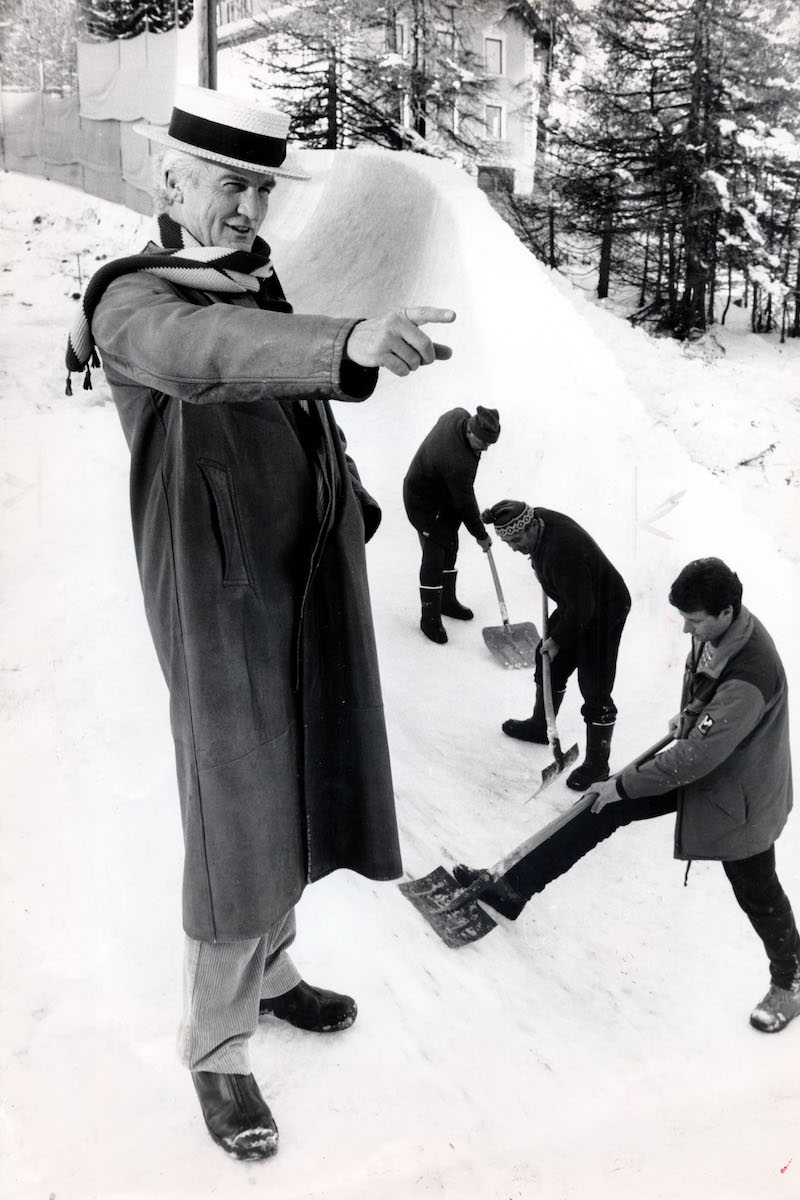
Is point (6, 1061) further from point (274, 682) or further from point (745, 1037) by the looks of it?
point (745, 1037)

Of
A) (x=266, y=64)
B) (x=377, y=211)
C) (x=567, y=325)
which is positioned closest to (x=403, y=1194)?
(x=567, y=325)

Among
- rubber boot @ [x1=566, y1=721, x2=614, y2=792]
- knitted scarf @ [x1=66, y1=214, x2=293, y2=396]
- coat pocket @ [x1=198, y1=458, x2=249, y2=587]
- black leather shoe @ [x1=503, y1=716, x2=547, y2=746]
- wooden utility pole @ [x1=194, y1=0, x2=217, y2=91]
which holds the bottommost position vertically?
rubber boot @ [x1=566, y1=721, x2=614, y2=792]

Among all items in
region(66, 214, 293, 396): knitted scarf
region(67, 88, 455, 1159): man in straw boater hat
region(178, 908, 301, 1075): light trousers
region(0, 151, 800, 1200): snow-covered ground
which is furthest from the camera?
region(0, 151, 800, 1200): snow-covered ground

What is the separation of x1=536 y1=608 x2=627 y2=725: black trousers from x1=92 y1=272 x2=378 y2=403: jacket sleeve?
3.54ft

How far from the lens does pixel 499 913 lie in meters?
1.94

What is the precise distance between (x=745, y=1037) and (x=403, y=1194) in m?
0.71

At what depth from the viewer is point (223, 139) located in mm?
1326

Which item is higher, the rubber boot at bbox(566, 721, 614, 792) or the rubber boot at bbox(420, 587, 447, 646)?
the rubber boot at bbox(420, 587, 447, 646)

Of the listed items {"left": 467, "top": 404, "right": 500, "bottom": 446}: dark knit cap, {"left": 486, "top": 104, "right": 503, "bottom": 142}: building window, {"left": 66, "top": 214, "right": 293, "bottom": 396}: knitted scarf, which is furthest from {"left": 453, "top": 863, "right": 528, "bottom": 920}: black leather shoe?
{"left": 486, "top": 104, "right": 503, "bottom": 142}: building window

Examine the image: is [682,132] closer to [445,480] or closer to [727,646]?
[445,480]

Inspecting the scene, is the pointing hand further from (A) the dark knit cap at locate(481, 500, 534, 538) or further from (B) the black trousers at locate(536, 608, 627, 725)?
(B) the black trousers at locate(536, 608, 627, 725)

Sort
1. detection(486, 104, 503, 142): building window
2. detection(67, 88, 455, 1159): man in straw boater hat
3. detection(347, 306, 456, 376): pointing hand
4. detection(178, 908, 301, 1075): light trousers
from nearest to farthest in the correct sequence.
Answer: detection(347, 306, 456, 376): pointing hand < detection(67, 88, 455, 1159): man in straw boater hat < detection(178, 908, 301, 1075): light trousers < detection(486, 104, 503, 142): building window

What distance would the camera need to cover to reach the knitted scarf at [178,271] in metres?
1.21

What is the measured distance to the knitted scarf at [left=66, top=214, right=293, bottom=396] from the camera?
1205mm
